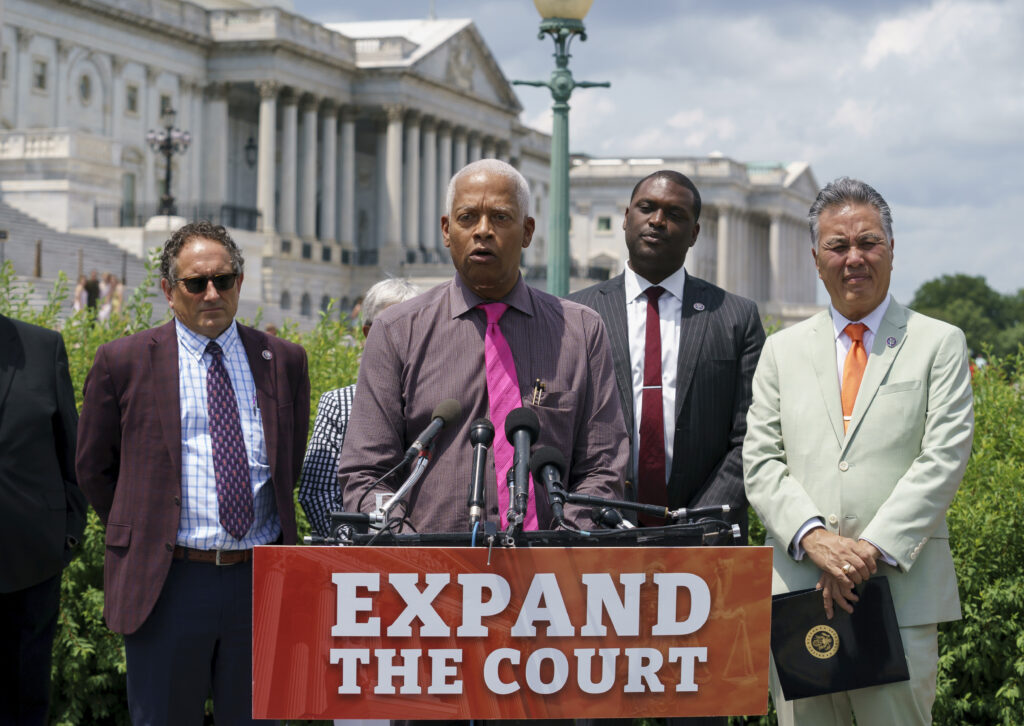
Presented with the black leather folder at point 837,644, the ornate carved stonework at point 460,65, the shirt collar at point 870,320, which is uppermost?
the ornate carved stonework at point 460,65

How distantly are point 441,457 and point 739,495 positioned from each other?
1741 mm

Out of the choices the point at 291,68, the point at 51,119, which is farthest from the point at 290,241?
the point at 51,119

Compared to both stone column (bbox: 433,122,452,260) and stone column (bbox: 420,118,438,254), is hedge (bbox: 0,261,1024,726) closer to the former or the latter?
stone column (bbox: 420,118,438,254)

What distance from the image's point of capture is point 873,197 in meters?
5.21

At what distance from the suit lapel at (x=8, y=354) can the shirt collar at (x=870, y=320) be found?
3.24 meters

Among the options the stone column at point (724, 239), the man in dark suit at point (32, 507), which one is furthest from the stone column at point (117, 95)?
the stone column at point (724, 239)

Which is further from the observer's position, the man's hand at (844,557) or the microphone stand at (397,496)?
the man's hand at (844,557)

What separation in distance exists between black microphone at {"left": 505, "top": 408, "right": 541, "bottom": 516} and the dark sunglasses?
1688 mm

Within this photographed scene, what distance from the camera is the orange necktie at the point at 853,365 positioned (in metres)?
5.22

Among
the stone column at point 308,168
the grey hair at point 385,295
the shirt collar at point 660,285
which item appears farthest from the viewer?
the stone column at point 308,168

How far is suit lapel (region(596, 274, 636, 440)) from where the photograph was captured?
5938mm

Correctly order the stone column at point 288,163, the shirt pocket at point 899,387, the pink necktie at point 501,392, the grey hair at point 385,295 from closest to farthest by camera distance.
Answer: the pink necktie at point 501,392
the shirt pocket at point 899,387
the grey hair at point 385,295
the stone column at point 288,163

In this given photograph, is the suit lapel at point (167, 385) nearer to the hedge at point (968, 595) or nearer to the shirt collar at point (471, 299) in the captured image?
the shirt collar at point (471, 299)

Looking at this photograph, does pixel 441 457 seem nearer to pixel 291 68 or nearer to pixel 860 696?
pixel 860 696
